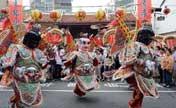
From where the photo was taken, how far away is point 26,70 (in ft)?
25.4

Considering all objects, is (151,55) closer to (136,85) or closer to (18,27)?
(136,85)

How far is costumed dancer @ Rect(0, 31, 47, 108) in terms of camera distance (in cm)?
770

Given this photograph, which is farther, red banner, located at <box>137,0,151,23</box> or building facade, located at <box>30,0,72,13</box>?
building facade, located at <box>30,0,72,13</box>

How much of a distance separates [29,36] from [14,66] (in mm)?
624

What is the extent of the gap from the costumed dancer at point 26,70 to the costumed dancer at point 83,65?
274 cm

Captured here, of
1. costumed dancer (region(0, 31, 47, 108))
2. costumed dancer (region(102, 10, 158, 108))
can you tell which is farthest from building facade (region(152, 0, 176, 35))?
costumed dancer (region(0, 31, 47, 108))

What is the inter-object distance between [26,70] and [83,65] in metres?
2.99

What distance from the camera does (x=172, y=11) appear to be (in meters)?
23.7

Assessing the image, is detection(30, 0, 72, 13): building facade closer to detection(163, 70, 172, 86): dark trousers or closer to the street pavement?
detection(163, 70, 172, 86): dark trousers

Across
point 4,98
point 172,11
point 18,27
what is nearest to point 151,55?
point 18,27

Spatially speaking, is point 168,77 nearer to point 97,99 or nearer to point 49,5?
point 97,99

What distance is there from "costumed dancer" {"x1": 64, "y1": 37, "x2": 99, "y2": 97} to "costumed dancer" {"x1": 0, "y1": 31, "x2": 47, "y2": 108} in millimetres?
2736

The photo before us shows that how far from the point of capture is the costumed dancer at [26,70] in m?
7.70

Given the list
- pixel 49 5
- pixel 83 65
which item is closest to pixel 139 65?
pixel 83 65
